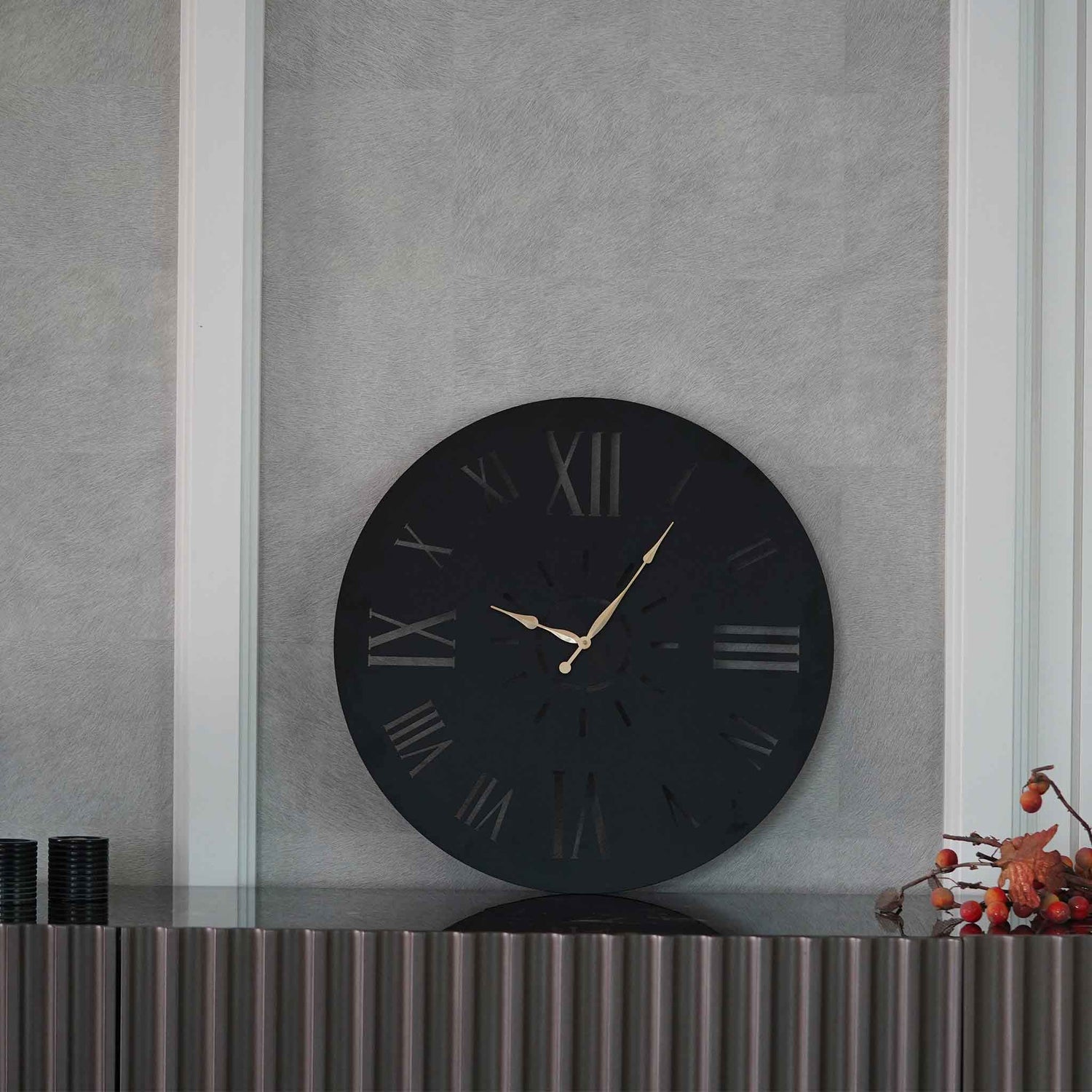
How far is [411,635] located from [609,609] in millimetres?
310

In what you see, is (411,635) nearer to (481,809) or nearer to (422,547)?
(422,547)

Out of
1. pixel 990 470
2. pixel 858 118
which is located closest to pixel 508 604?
pixel 990 470

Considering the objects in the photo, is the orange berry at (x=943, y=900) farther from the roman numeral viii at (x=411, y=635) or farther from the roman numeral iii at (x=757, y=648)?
the roman numeral viii at (x=411, y=635)

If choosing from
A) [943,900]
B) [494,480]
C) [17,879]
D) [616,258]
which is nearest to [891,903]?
[943,900]

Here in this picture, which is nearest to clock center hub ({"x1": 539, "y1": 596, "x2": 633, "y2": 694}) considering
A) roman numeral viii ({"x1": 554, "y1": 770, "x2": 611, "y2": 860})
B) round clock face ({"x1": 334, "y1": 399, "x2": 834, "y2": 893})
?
round clock face ({"x1": 334, "y1": 399, "x2": 834, "y2": 893})

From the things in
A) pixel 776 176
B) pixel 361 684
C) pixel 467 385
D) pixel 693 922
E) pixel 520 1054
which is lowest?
pixel 520 1054

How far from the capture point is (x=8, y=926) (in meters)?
1.48

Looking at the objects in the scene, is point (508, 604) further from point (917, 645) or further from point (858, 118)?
point (858, 118)

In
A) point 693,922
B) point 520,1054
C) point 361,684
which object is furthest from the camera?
point 361,684

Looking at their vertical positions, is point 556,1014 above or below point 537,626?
below

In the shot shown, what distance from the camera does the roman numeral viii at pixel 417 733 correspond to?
179cm

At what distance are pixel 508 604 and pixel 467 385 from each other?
0.36 metres

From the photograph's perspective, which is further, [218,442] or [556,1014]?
[218,442]

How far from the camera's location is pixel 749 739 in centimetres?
180
